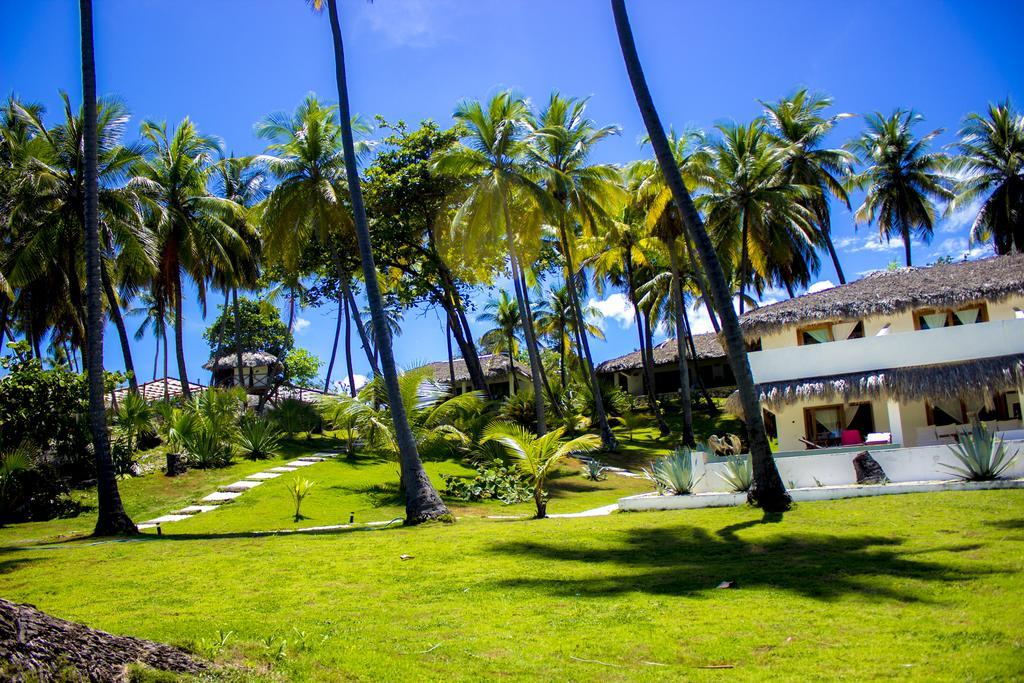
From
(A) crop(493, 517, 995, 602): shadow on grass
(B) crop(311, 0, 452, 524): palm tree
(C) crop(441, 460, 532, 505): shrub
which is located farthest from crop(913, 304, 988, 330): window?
(B) crop(311, 0, 452, 524): palm tree

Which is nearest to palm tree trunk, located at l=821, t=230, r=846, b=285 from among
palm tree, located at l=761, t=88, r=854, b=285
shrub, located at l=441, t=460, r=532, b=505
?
palm tree, located at l=761, t=88, r=854, b=285

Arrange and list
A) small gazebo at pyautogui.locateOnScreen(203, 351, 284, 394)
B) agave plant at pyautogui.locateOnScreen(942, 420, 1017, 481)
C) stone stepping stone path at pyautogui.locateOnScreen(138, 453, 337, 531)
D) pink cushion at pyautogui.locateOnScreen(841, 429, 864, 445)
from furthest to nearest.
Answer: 1. small gazebo at pyautogui.locateOnScreen(203, 351, 284, 394)
2. pink cushion at pyautogui.locateOnScreen(841, 429, 864, 445)
3. stone stepping stone path at pyautogui.locateOnScreen(138, 453, 337, 531)
4. agave plant at pyautogui.locateOnScreen(942, 420, 1017, 481)

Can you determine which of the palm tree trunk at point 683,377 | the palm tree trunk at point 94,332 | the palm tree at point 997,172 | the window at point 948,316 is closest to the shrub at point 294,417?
the palm tree trunk at point 94,332

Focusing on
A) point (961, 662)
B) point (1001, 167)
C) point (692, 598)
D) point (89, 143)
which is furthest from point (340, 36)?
point (1001, 167)

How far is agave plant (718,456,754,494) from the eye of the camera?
41.9 ft

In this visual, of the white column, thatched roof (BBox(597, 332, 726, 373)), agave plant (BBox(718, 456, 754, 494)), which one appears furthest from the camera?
thatched roof (BBox(597, 332, 726, 373))

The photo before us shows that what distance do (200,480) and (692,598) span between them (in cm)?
1422

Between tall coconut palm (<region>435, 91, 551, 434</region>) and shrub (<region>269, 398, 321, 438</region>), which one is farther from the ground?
tall coconut palm (<region>435, 91, 551, 434</region>)

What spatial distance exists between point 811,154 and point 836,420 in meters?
15.0

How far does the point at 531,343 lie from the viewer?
885 inches

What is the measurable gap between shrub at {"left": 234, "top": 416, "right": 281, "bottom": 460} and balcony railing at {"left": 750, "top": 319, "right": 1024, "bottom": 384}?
13375mm

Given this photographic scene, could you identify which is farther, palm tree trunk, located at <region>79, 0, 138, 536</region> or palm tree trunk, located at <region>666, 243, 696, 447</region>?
palm tree trunk, located at <region>666, 243, 696, 447</region>

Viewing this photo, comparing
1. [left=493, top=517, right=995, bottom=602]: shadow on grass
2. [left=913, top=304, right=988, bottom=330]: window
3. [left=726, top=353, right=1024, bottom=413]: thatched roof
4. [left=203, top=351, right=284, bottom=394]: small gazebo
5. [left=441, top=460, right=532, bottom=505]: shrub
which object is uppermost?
[left=203, top=351, right=284, bottom=394]: small gazebo

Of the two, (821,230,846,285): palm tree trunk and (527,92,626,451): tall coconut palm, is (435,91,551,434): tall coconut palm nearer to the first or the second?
(527,92,626,451): tall coconut palm
